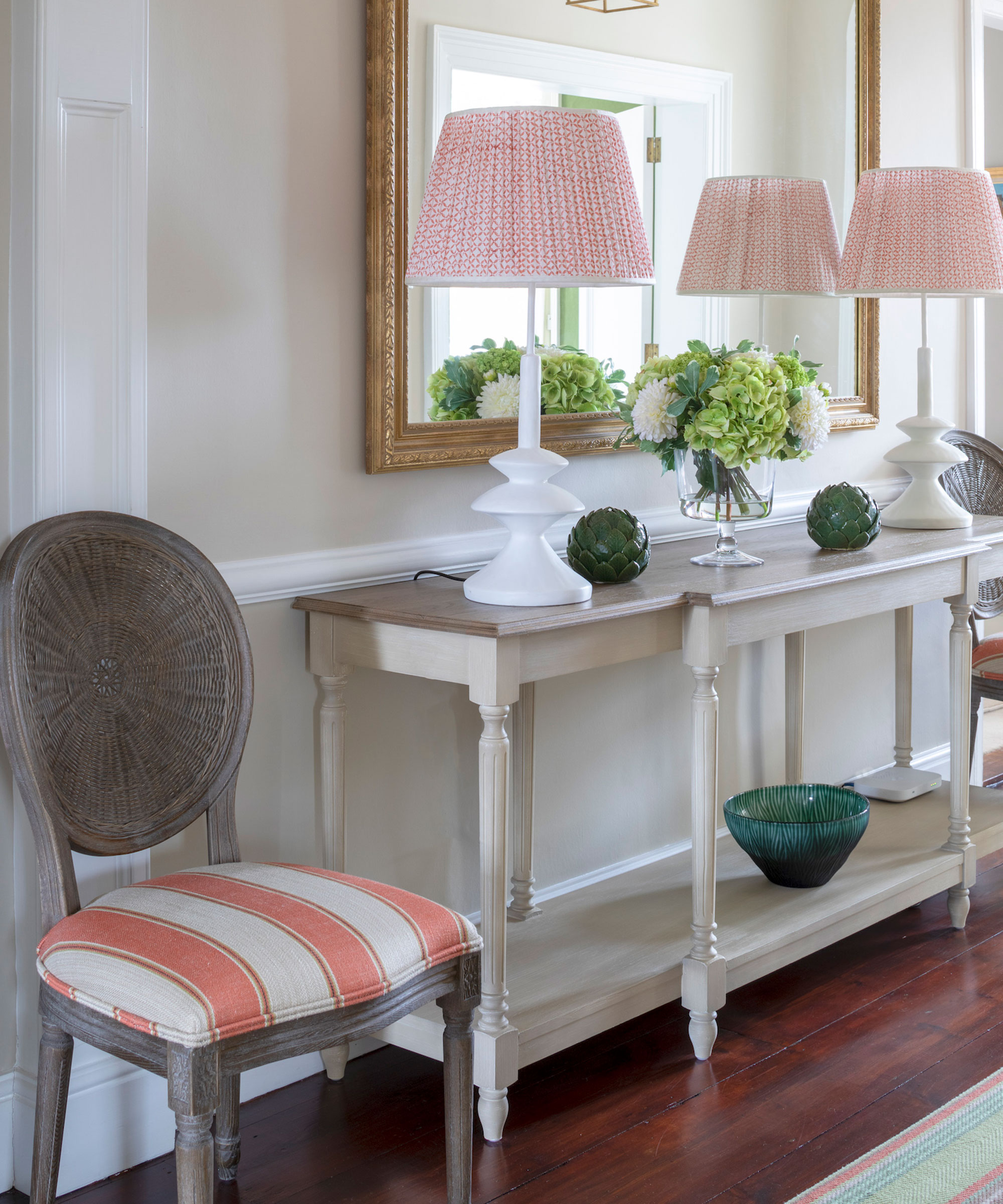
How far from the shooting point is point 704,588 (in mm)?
2270

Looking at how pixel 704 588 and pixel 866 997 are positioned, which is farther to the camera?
pixel 866 997

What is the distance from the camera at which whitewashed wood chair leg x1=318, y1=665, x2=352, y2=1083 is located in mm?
2201

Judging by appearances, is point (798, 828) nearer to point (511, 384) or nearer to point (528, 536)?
point (528, 536)

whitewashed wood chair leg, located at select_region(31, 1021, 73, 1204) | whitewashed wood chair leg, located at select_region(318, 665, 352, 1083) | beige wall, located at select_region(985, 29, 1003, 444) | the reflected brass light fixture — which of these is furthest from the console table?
beige wall, located at select_region(985, 29, 1003, 444)

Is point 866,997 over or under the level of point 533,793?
under

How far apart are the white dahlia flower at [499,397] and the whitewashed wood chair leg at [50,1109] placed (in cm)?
125

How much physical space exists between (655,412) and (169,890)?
3.91 feet

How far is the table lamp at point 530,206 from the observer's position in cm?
195

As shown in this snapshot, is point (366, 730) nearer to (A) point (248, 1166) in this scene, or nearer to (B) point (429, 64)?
(A) point (248, 1166)

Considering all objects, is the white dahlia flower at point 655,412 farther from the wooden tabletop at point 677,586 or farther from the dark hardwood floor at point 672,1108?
the dark hardwood floor at point 672,1108

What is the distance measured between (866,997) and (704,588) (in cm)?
93

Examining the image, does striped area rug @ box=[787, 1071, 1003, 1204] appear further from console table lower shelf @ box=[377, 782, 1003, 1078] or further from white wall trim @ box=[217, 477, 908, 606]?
white wall trim @ box=[217, 477, 908, 606]

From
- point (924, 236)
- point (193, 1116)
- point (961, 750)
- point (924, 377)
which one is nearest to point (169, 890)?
point (193, 1116)

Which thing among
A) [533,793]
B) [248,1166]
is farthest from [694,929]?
[248,1166]
